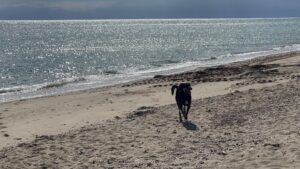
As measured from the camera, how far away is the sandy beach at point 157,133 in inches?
391

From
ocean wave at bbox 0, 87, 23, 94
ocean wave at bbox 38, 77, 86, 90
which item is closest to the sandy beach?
ocean wave at bbox 0, 87, 23, 94

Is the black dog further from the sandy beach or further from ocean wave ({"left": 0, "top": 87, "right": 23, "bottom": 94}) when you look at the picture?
ocean wave ({"left": 0, "top": 87, "right": 23, "bottom": 94})

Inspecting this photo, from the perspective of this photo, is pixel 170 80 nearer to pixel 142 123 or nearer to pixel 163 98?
pixel 163 98

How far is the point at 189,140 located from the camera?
11719mm

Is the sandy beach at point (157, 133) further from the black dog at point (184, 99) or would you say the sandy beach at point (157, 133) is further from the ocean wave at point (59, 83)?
the ocean wave at point (59, 83)

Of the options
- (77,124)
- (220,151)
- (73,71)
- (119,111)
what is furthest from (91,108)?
(73,71)

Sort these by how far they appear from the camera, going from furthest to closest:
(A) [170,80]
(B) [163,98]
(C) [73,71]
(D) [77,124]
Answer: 1. (C) [73,71]
2. (A) [170,80]
3. (B) [163,98]
4. (D) [77,124]

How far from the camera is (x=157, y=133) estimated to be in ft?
41.9

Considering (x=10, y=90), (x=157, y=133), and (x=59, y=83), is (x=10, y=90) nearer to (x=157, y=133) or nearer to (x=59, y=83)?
(x=59, y=83)

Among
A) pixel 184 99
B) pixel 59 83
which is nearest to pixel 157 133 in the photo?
pixel 184 99

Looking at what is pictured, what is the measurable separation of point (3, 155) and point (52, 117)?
6.81 metres

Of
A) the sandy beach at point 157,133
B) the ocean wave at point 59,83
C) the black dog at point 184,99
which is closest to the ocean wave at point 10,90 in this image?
the ocean wave at point 59,83

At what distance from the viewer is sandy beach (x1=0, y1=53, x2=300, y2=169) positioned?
9938mm

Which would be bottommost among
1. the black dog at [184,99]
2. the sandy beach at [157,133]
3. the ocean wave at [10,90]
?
the sandy beach at [157,133]
